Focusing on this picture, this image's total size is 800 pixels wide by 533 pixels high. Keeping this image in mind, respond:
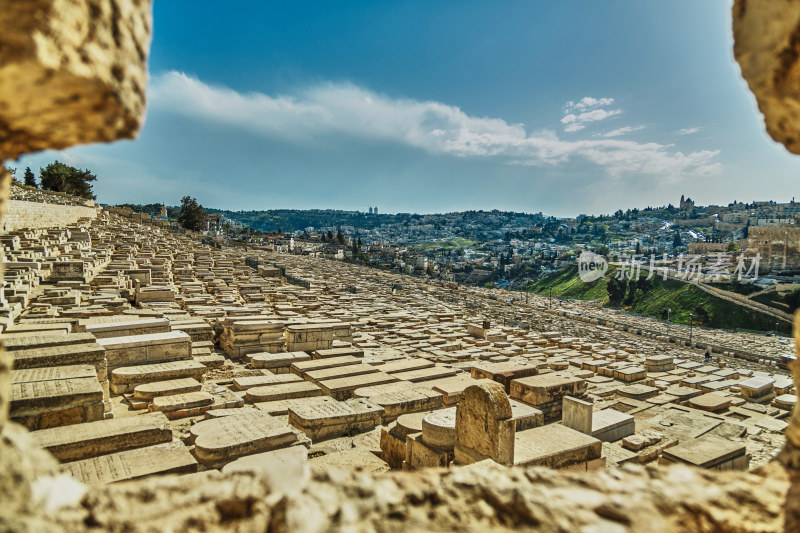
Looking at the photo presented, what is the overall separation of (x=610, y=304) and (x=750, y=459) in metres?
67.3

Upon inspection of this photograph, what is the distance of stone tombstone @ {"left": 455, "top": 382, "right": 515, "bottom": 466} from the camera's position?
5031 mm

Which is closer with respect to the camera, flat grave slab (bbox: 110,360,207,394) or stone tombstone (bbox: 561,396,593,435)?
flat grave slab (bbox: 110,360,207,394)

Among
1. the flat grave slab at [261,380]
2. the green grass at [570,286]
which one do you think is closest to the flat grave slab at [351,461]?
the flat grave slab at [261,380]

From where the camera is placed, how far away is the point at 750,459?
8.12 metres

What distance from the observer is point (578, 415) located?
784 cm

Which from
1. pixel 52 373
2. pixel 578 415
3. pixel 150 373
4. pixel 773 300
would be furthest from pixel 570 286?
pixel 52 373

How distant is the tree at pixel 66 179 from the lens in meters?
50.5

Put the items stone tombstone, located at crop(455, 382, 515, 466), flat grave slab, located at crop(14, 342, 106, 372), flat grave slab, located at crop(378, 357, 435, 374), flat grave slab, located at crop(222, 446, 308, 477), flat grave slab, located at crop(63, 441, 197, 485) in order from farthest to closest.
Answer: flat grave slab, located at crop(378, 357, 435, 374) < flat grave slab, located at crop(14, 342, 106, 372) < stone tombstone, located at crop(455, 382, 515, 466) < flat grave slab, located at crop(222, 446, 308, 477) < flat grave slab, located at crop(63, 441, 197, 485)

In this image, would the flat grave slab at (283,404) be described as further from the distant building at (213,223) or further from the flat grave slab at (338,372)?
the distant building at (213,223)

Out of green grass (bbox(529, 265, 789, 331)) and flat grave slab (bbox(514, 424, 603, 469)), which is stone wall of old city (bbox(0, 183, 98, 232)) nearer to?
flat grave slab (bbox(514, 424, 603, 469))

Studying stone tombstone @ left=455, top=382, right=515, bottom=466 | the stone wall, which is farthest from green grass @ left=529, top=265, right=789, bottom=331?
the stone wall

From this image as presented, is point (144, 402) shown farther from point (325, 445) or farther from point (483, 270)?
point (483, 270)

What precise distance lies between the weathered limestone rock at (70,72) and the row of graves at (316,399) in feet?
6.79

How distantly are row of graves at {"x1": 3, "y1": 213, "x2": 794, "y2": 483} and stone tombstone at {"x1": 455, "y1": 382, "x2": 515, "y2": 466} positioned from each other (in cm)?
2
